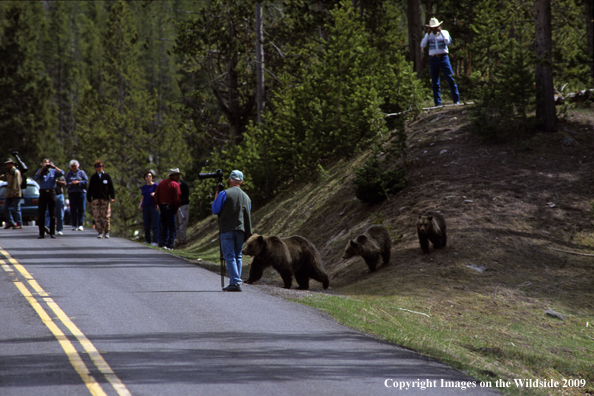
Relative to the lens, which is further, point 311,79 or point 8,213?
point 8,213

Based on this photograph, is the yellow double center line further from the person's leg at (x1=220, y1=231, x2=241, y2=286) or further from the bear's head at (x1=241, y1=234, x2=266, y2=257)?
the bear's head at (x1=241, y1=234, x2=266, y2=257)

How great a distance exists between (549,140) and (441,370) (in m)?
12.7

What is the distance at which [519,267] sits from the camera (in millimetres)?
14070

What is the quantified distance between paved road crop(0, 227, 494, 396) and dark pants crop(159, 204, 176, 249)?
6.85 metres

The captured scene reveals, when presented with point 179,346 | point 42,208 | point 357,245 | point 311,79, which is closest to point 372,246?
point 357,245

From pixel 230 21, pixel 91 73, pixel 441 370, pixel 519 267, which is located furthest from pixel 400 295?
pixel 91 73

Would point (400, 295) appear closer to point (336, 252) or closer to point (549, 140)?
point (336, 252)

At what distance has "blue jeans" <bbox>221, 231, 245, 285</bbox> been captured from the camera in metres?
12.3

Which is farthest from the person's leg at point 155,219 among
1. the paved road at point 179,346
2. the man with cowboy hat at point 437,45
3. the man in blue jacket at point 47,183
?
the man with cowboy hat at point 437,45

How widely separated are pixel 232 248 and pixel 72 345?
4.48m

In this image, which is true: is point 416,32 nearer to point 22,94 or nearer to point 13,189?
point 13,189

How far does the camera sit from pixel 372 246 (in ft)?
48.5

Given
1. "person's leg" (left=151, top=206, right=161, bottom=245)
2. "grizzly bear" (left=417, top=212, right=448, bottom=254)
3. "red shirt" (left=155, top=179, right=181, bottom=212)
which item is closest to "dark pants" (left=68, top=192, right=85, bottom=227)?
"person's leg" (left=151, top=206, right=161, bottom=245)

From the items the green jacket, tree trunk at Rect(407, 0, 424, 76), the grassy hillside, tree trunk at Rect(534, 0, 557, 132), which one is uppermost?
tree trunk at Rect(407, 0, 424, 76)
